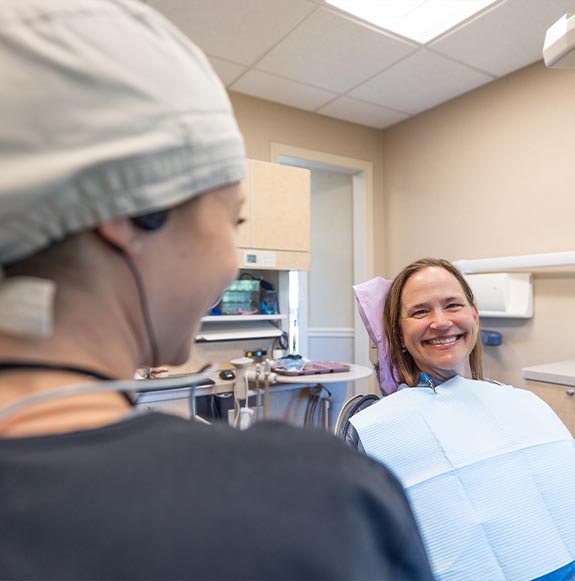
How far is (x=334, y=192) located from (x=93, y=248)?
3631 millimetres

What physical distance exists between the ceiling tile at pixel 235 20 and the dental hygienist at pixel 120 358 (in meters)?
1.96

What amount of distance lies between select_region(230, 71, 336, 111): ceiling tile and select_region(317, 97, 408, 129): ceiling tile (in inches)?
4.1

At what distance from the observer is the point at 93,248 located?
0.38 m

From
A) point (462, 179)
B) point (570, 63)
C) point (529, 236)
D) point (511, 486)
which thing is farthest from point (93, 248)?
point (462, 179)

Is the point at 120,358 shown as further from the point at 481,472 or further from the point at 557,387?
the point at 557,387

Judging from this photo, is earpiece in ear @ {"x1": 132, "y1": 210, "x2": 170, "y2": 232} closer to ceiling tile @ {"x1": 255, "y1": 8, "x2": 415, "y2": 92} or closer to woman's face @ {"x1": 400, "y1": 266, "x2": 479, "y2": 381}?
woman's face @ {"x1": 400, "y1": 266, "x2": 479, "y2": 381}

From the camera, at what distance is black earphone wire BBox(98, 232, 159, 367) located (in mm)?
384

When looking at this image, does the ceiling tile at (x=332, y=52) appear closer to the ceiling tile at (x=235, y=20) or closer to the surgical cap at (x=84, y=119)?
the ceiling tile at (x=235, y=20)

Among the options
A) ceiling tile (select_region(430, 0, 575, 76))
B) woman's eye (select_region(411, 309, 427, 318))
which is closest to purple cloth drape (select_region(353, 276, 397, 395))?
woman's eye (select_region(411, 309, 427, 318))

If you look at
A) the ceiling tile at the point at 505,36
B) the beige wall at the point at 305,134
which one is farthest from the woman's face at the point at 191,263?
the beige wall at the point at 305,134

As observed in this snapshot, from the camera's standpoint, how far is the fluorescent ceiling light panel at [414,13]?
6.80 feet

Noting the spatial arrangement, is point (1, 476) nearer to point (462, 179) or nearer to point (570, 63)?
point (570, 63)

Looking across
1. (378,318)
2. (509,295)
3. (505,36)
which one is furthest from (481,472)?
(505,36)

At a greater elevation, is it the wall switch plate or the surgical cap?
the wall switch plate
